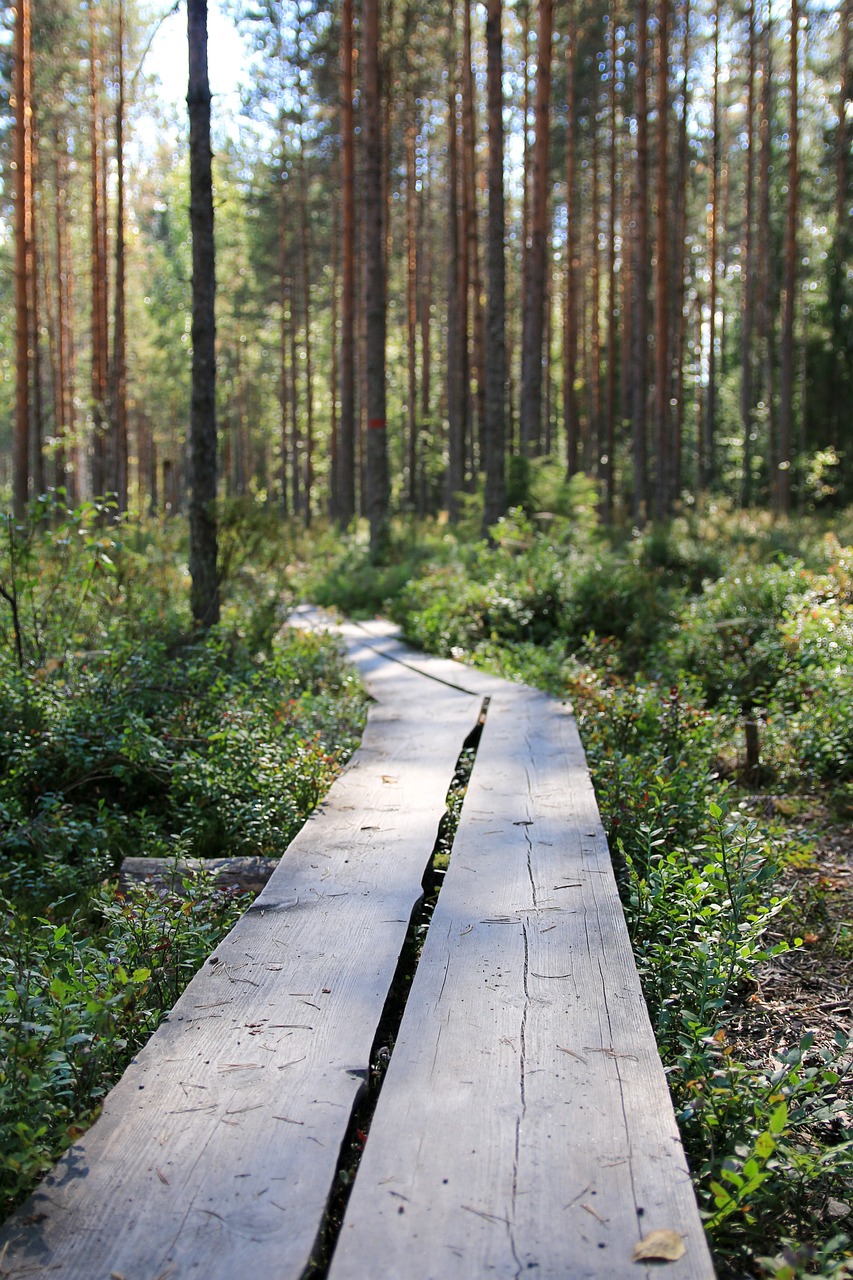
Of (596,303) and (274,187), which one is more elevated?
(274,187)

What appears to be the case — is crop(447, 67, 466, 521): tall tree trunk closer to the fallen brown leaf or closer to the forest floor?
the forest floor

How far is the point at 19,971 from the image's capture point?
8.64ft

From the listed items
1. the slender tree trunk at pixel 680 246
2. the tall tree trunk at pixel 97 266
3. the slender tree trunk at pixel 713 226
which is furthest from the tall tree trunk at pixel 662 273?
the tall tree trunk at pixel 97 266

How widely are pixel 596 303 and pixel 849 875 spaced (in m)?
27.3

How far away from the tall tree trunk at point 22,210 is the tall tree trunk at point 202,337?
12.1 meters

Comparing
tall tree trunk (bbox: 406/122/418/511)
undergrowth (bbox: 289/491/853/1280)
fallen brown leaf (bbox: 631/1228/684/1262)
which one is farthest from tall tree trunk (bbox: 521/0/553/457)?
fallen brown leaf (bbox: 631/1228/684/1262)

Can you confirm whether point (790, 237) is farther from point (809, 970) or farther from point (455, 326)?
point (809, 970)

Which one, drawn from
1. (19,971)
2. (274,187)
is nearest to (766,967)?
(19,971)

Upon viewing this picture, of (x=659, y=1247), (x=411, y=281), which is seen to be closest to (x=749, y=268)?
(x=411, y=281)

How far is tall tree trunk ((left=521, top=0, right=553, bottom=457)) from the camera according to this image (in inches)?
673

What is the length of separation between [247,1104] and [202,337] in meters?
7.82

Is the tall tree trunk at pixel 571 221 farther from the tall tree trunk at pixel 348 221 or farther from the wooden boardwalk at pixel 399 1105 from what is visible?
the wooden boardwalk at pixel 399 1105

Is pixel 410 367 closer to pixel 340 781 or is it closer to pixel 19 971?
pixel 340 781

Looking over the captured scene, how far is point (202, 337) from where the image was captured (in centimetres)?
871
